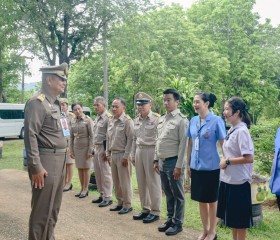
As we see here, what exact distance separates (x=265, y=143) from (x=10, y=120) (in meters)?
19.1

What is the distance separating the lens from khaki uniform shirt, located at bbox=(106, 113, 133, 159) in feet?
19.7

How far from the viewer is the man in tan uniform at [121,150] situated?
602 cm

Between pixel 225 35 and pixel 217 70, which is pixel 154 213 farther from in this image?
pixel 225 35

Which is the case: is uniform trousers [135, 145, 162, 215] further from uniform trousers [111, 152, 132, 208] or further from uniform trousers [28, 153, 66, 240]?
uniform trousers [28, 153, 66, 240]

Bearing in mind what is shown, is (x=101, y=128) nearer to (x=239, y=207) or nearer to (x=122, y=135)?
(x=122, y=135)

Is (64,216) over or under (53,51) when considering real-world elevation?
under

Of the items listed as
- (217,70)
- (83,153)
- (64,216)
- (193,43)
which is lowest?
(64,216)

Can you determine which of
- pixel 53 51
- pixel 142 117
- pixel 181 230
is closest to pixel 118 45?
pixel 53 51

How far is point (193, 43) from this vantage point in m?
24.0

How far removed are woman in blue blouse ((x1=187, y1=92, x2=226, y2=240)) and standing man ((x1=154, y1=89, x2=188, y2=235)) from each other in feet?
0.92

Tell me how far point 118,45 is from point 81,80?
43.7ft

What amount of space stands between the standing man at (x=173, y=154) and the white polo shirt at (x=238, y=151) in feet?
2.98

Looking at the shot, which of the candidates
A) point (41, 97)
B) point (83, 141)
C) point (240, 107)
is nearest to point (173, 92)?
point (240, 107)

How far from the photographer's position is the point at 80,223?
18.0 ft
